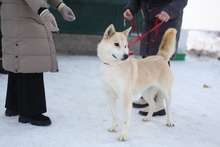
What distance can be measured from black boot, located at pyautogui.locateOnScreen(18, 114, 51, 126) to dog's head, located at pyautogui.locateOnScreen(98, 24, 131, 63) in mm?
959

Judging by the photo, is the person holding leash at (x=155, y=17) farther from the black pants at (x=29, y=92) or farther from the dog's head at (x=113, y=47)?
the black pants at (x=29, y=92)

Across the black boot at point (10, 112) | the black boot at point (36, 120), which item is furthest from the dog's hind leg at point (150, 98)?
the black boot at point (10, 112)

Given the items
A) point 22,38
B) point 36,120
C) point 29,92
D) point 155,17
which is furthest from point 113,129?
point 155,17

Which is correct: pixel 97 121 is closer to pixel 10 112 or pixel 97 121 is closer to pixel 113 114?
pixel 113 114

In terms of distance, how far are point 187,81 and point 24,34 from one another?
3.68 m

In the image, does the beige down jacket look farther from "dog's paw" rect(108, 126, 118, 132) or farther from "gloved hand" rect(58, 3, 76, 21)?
"dog's paw" rect(108, 126, 118, 132)

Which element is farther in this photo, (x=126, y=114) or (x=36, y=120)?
(x=36, y=120)

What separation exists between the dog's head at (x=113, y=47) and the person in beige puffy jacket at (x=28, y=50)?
0.50 metres

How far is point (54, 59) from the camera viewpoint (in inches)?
→ 101

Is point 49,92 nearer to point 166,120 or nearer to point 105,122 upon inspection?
point 105,122

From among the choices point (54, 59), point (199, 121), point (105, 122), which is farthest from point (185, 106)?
point (54, 59)

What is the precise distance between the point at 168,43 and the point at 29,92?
1.71m

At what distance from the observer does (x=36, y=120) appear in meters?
2.57

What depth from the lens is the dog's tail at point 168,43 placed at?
283cm
